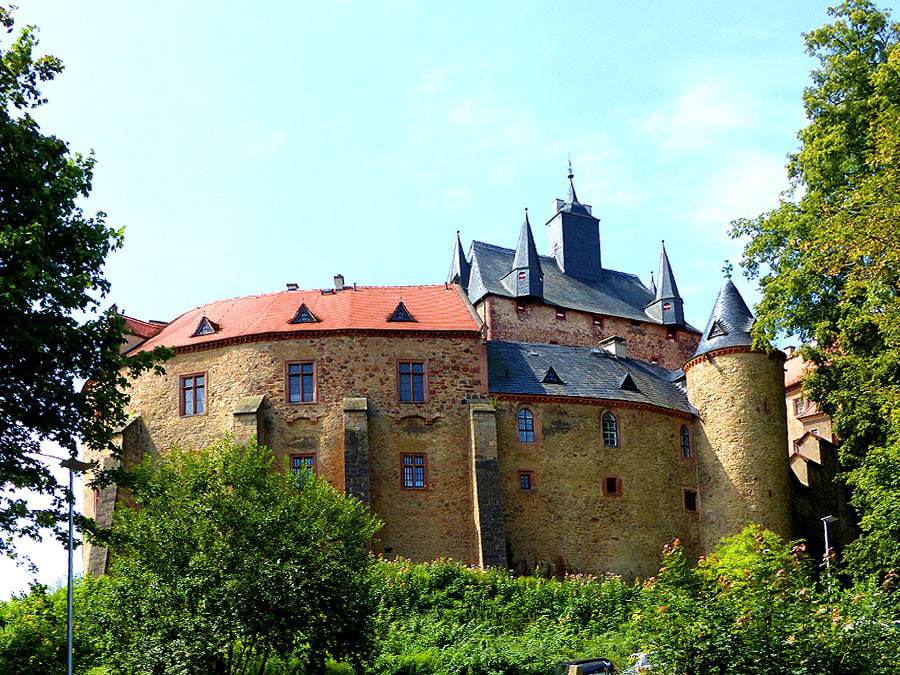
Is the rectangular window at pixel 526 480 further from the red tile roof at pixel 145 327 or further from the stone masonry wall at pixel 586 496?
the red tile roof at pixel 145 327

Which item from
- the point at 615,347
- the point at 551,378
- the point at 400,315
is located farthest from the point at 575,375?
the point at 400,315

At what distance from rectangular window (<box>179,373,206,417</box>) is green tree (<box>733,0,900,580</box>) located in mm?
19436

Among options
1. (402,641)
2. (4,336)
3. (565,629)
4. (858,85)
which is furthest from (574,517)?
(4,336)

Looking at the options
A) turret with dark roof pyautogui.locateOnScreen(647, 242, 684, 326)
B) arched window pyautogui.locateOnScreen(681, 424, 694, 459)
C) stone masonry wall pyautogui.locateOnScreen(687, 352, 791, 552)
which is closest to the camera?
stone masonry wall pyautogui.locateOnScreen(687, 352, 791, 552)

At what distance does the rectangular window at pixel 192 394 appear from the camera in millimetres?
42438

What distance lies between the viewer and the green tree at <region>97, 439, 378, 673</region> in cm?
2373

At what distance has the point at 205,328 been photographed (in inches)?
1719

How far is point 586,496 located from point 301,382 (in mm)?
10982

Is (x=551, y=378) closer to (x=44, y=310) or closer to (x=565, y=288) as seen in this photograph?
(x=565, y=288)

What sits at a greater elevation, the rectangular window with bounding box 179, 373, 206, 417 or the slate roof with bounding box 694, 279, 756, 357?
the slate roof with bounding box 694, 279, 756, 357

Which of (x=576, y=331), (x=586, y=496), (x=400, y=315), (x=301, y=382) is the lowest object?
(x=586, y=496)

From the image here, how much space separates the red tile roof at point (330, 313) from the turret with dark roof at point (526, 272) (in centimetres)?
1213

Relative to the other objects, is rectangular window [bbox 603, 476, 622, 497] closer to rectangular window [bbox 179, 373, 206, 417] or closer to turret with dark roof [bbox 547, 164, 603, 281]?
rectangular window [bbox 179, 373, 206, 417]

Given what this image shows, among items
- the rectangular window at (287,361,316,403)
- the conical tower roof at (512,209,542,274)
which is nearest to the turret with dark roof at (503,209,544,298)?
the conical tower roof at (512,209,542,274)
